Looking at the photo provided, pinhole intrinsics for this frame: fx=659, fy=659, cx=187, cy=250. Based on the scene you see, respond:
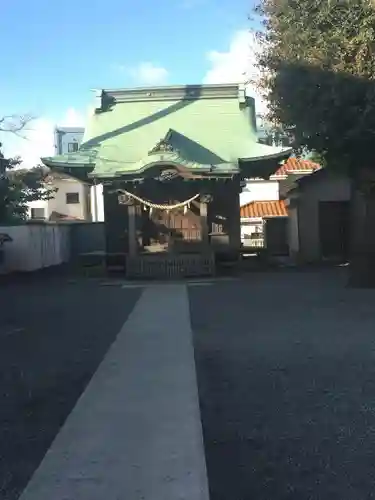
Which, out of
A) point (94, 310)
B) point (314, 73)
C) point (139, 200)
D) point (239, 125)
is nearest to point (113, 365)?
point (94, 310)

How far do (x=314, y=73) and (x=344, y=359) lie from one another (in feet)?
26.0

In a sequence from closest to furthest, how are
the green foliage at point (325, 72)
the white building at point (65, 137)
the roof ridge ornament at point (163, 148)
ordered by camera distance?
the green foliage at point (325, 72) → the roof ridge ornament at point (163, 148) → the white building at point (65, 137)

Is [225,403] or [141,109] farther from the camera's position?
[141,109]

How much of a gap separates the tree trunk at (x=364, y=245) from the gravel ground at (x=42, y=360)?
556cm

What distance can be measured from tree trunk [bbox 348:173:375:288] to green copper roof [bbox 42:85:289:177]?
16.3 feet

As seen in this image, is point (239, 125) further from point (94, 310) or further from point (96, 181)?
point (94, 310)

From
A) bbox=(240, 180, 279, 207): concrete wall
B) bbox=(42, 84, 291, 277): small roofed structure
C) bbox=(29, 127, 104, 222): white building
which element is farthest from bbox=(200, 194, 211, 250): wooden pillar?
bbox=(29, 127, 104, 222): white building

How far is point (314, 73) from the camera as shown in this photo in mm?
13977

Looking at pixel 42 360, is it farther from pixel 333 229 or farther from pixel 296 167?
pixel 296 167

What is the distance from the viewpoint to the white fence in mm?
24812

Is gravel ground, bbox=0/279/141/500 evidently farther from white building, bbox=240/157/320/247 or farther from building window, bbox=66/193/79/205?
building window, bbox=66/193/79/205

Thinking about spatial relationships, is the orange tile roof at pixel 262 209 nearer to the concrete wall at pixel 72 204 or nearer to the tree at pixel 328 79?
the concrete wall at pixel 72 204

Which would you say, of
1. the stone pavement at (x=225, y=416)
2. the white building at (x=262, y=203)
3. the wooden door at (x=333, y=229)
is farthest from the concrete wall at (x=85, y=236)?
the stone pavement at (x=225, y=416)

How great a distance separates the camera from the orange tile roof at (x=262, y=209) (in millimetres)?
38372
